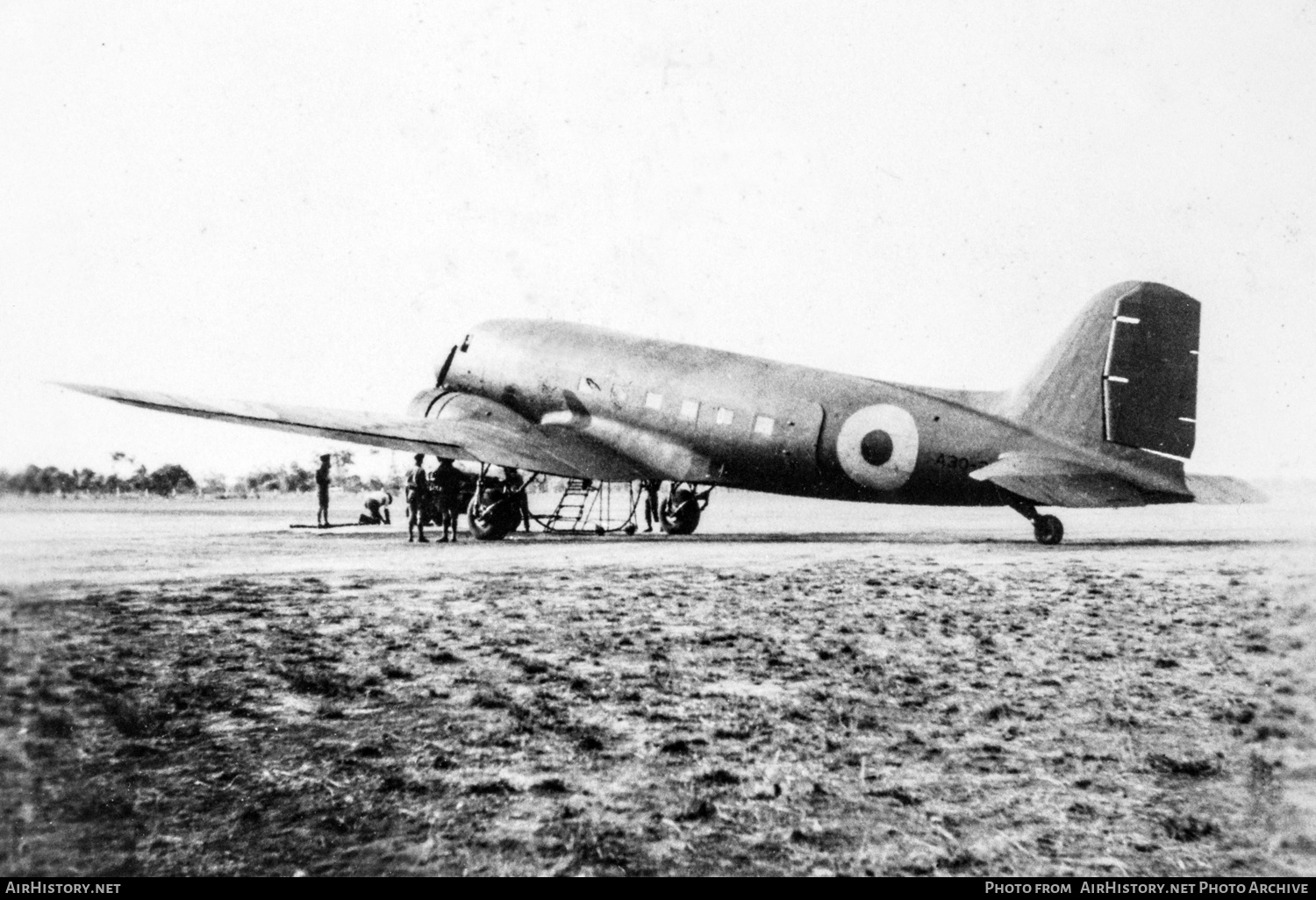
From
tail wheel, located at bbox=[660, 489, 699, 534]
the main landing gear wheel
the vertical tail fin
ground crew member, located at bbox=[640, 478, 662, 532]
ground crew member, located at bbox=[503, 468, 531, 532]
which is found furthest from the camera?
tail wheel, located at bbox=[660, 489, 699, 534]

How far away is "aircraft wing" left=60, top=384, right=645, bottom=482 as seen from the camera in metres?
15.8

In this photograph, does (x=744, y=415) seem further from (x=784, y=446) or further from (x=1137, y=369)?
(x=1137, y=369)

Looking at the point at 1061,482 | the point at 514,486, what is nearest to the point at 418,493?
the point at 514,486

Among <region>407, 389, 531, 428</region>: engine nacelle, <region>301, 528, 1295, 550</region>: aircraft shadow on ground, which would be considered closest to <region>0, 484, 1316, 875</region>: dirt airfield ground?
<region>301, 528, 1295, 550</region>: aircraft shadow on ground

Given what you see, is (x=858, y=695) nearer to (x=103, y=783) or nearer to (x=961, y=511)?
(x=103, y=783)

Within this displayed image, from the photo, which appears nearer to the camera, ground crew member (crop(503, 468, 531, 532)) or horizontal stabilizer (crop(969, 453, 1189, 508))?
horizontal stabilizer (crop(969, 453, 1189, 508))

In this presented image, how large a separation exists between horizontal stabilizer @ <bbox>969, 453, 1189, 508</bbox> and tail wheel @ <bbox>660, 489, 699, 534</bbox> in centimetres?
688

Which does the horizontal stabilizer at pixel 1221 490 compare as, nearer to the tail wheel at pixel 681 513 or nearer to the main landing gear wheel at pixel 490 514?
the tail wheel at pixel 681 513

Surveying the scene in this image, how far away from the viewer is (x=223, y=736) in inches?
174

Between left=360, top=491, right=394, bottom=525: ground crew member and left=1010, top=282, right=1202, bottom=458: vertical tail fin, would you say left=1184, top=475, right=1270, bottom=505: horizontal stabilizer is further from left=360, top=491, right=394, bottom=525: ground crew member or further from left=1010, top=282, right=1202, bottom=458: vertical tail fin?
left=360, top=491, right=394, bottom=525: ground crew member

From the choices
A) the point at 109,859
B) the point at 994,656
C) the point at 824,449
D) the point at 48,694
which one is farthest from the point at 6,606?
the point at 824,449

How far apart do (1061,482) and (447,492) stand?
11.1 metres

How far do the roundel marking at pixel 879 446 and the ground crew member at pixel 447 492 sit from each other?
7.46m

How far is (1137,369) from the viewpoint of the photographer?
1513 cm
